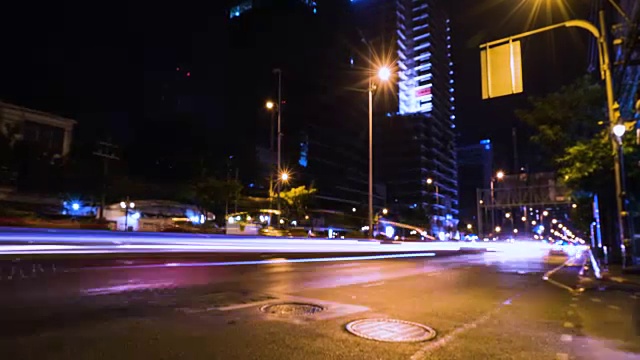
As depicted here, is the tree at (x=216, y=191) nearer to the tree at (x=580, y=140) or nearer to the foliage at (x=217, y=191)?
the foliage at (x=217, y=191)

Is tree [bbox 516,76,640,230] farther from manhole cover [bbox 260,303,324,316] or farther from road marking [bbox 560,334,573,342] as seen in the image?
manhole cover [bbox 260,303,324,316]

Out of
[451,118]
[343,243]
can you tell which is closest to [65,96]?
[343,243]

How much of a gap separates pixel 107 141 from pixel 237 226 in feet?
75.6

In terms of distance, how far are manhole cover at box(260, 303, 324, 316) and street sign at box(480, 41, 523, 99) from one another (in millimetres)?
7265

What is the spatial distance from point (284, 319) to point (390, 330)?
62.2 inches

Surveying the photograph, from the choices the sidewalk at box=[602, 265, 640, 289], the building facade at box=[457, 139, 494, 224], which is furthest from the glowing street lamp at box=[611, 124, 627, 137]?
the building facade at box=[457, 139, 494, 224]

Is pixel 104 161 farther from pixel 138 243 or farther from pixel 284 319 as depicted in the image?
pixel 284 319

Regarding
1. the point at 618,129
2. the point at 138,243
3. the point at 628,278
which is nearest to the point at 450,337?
the point at 628,278

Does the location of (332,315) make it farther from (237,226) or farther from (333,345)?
(237,226)

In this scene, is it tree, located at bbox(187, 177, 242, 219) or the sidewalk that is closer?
the sidewalk

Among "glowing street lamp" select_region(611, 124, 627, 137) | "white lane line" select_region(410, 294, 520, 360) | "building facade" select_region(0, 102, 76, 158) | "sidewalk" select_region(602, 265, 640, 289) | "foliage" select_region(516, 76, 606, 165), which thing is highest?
"building facade" select_region(0, 102, 76, 158)

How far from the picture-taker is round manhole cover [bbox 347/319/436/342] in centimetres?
576

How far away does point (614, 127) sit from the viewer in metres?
15.0

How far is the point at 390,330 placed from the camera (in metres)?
6.18
